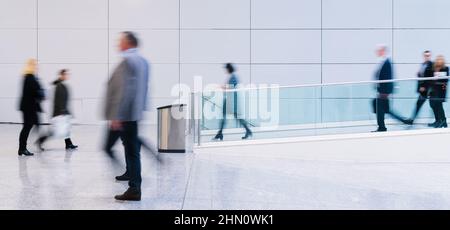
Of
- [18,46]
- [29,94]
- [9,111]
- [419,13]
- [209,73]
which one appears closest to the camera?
[29,94]

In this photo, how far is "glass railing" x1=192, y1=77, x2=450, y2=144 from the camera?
9.68m

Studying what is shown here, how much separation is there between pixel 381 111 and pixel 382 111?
0.02 meters

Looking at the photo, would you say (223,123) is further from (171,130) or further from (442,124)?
(442,124)

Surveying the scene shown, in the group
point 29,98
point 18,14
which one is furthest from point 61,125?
point 18,14

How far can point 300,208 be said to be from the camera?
17.5 feet

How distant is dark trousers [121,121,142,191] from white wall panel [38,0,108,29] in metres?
12.2

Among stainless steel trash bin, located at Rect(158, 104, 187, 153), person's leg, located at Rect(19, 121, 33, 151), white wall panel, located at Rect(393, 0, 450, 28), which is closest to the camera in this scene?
person's leg, located at Rect(19, 121, 33, 151)

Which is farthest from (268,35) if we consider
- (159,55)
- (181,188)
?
(181,188)

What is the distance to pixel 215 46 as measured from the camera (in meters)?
16.8

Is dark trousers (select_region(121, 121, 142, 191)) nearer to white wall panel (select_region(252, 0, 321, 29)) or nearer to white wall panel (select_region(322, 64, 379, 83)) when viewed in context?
white wall panel (select_region(252, 0, 321, 29))

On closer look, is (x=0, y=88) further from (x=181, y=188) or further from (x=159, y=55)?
(x=181, y=188)

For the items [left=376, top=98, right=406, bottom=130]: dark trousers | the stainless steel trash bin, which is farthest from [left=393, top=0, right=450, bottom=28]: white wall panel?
the stainless steel trash bin

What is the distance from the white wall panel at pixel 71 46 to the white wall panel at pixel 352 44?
287 inches

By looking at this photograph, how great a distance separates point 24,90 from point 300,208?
18.9 feet
